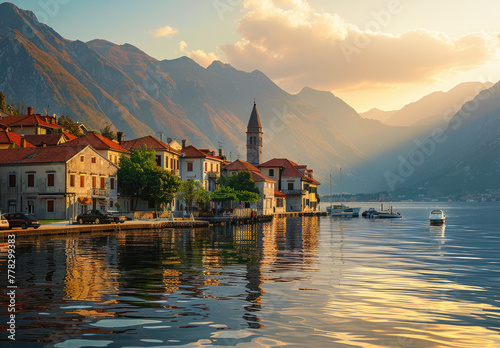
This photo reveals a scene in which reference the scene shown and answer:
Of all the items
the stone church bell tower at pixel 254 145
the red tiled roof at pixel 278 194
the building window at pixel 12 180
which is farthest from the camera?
the stone church bell tower at pixel 254 145

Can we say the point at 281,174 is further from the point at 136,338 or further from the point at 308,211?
the point at 136,338

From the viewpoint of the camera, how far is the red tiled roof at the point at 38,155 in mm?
71000

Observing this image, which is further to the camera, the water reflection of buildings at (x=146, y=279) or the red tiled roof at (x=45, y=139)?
the red tiled roof at (x=45, y=139)

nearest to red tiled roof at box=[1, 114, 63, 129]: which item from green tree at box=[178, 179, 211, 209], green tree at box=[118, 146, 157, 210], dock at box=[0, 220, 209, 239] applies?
green tree at box=[118, 146, 157, 210]

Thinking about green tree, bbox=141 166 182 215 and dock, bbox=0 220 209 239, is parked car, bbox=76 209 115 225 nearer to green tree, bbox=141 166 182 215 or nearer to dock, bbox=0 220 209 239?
dock, bbox=0 220 209 239

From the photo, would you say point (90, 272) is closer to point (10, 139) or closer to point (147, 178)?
point (147, 178)

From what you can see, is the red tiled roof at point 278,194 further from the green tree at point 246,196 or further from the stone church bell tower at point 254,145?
the green tree at point 246,196

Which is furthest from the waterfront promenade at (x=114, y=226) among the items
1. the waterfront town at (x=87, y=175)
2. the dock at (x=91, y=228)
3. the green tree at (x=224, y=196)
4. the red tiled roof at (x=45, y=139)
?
the red tiled roof at (x=45, y=139)

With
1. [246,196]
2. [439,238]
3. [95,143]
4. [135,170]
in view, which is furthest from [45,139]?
[439,238]

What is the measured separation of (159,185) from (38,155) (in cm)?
1931

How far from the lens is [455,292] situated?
71.2 ft

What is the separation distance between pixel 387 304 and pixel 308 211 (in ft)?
435

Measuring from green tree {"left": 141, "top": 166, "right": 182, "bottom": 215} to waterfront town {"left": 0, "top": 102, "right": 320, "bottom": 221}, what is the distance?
1.70 meters

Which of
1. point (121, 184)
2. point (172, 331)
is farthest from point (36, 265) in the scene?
point (121, 184)
